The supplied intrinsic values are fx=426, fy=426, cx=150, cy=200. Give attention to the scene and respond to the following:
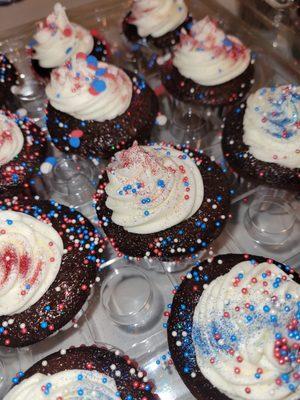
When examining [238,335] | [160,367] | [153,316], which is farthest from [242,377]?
[153,316]

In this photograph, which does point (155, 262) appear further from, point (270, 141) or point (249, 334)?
point (270, 141)

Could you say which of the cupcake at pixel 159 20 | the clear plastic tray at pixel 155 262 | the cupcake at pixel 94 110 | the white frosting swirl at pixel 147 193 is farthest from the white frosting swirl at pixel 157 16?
the white frosting swirl at pixel 147 193

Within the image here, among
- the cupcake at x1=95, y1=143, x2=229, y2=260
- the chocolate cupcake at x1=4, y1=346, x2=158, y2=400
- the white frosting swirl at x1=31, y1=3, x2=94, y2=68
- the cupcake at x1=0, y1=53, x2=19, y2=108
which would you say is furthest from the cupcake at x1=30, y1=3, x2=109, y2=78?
the chocolate cupcake at x1=4, y1=346, x2=158, y2=400

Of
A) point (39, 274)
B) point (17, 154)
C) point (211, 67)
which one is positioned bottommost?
point (39, 274)

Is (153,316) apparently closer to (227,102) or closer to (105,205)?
(105,205)

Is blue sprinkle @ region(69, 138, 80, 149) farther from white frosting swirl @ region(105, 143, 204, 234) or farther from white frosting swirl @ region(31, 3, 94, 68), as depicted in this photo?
white frosting swirl @ region(31, 3, 94, 68)

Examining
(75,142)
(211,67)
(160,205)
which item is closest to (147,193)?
(160,205)
